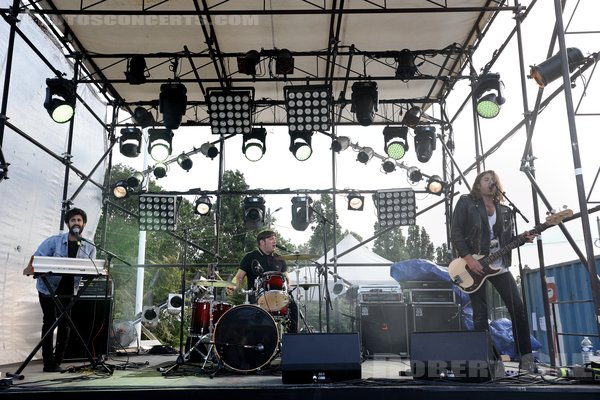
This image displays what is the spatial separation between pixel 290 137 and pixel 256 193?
1.33m

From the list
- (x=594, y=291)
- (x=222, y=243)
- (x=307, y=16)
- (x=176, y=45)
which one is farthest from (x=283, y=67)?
(x=222, y=243)

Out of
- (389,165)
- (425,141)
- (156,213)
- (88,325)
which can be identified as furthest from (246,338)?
(425,141)

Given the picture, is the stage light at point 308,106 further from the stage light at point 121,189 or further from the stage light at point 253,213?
the stage light at point 121,189

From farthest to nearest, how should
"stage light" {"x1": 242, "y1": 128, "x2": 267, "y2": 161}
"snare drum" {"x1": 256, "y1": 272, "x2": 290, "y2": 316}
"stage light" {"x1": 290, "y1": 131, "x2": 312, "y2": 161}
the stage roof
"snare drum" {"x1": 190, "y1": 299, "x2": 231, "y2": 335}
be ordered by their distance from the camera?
"stage light" {"x1": 242, "y1": 128, "x2": 267, "y2": 161} → "stage light" {"x1": 290, "y1": 131, "x2": 312, "y2": 161} → the stage roof → "snare drum" {"x1": 190, "y1": 299, "x2": 231, "y2": 335} → "snare drum" {"x1": 256, "y1": 272, "x2": 290, "y2": 316}

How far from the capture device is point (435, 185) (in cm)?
893

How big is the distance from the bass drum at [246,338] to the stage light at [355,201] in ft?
14.6

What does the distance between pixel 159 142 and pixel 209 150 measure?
35.2 inches

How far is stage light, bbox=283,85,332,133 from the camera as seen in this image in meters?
7.88

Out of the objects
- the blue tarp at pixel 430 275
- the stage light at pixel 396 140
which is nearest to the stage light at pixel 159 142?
the stage light at pixel 396 140

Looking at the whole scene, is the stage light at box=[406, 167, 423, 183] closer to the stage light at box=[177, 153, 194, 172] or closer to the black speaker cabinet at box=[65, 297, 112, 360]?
the stage light at box=[177, 153, 194, 172]

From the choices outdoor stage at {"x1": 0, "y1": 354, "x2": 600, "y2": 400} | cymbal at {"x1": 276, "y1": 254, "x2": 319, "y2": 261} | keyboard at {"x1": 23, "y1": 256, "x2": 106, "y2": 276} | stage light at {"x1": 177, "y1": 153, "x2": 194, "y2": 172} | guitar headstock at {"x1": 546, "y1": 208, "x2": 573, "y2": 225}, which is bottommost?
outdoor stage at {"x1": 0, "y1": 354, "x2": 600, "y2": 400}

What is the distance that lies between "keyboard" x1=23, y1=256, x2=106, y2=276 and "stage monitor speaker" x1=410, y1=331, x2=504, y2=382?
123 inches

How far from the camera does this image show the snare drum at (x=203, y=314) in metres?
5.48

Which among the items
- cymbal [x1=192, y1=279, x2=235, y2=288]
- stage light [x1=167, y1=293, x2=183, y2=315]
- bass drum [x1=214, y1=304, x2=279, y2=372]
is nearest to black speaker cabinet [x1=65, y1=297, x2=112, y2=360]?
stage light [x1=167, y1=293, x2=183, y2=315]
